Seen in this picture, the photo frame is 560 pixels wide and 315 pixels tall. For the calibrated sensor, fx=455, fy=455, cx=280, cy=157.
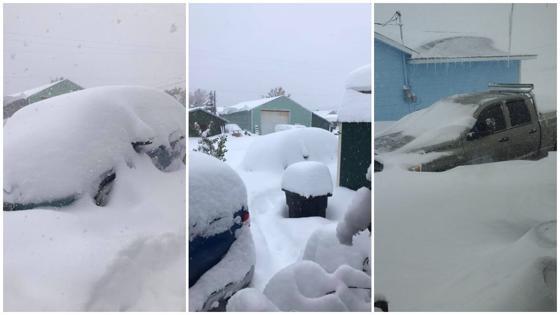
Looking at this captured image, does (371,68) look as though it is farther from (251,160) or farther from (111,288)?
(111,288)

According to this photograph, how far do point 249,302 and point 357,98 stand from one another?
1.43 m

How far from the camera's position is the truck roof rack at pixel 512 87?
2.87 meters

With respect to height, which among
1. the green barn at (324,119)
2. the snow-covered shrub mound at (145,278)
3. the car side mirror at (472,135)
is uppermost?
the green barn at (324,119)

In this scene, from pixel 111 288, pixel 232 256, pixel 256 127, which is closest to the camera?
pixel 111 288

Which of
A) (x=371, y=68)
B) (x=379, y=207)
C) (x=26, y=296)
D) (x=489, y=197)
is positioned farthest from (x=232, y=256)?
(x=489, y=197)

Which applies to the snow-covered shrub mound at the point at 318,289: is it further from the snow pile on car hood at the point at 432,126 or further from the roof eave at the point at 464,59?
the roof eave at the point at 464,59

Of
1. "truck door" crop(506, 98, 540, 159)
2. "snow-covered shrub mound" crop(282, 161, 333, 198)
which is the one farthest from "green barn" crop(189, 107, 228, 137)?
"truck door" crop(506, 98, 540, 159)

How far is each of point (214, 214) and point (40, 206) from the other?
0.98 m

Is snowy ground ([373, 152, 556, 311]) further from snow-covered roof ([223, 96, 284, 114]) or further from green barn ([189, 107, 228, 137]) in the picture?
green barn ([189, 107, 228, 137])

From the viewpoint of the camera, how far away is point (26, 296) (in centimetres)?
260

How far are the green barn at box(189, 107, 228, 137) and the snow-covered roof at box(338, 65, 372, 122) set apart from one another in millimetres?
759

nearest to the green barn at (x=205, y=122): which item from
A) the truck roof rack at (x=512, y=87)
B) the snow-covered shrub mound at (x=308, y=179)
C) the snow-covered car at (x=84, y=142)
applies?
the snow-covered car at (x=84, y=142)

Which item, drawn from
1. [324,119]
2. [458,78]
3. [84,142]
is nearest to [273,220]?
[324,119]

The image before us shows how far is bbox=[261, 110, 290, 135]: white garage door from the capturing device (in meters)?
2.94
